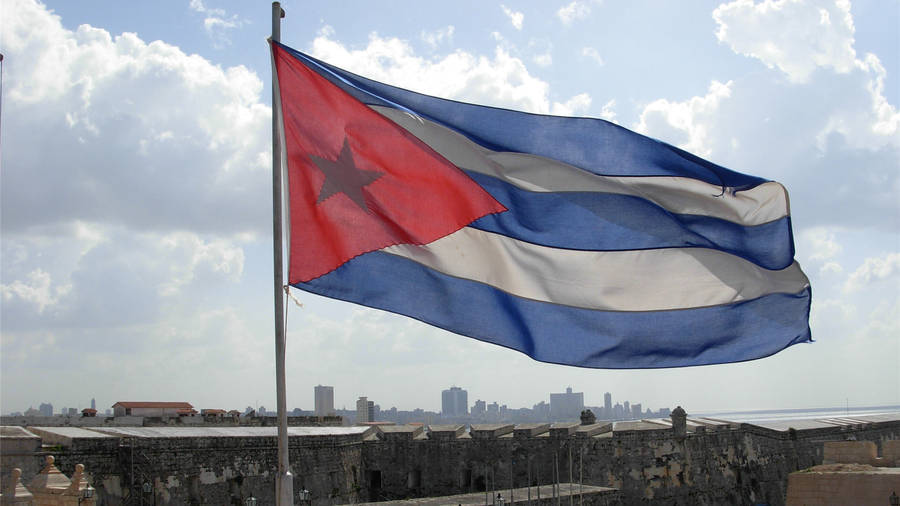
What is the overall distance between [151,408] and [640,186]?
45670mm

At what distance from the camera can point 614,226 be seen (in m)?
7.73

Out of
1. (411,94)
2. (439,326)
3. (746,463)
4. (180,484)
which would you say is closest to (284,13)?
(411,94)

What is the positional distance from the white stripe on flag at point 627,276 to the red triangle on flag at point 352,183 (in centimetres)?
43

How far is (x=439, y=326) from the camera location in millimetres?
7098

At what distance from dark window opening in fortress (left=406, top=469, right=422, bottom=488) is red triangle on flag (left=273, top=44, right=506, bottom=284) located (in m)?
26.1

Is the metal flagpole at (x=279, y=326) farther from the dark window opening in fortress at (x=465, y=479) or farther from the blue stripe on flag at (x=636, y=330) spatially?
the dark window opening in fortress at (x=465, y=479)

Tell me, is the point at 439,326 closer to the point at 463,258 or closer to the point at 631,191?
A: the point at 463,258

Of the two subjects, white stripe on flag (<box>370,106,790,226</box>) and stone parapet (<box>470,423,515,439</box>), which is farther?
stone parapet (<box>470,423,515,439</box>)

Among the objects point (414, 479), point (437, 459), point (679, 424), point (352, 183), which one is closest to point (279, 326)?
point (352, 183)

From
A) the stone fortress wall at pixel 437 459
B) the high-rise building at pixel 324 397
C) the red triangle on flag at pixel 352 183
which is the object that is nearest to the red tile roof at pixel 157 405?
the stone fortress wall at pixel 437 459

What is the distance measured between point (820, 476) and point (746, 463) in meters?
18.7

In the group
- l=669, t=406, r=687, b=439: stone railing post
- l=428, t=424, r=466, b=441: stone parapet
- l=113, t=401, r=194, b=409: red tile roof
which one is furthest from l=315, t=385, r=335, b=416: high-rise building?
l=669, t=406, r=687, b=439: stone railing post

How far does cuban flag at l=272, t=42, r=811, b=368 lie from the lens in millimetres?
7156

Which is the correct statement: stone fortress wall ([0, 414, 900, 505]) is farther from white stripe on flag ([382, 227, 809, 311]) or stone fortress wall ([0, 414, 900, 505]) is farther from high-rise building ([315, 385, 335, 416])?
high-rise building ([315, 385, 335, 416])
